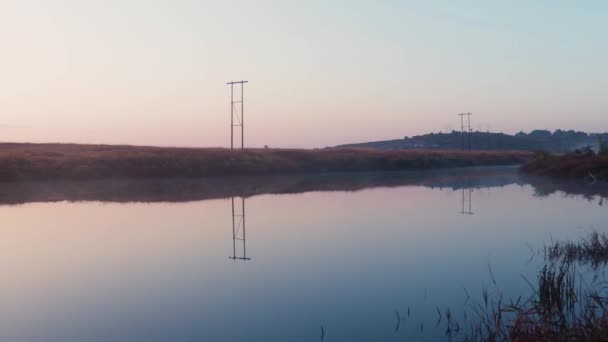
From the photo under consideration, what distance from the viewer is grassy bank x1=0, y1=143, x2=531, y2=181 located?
29.9m

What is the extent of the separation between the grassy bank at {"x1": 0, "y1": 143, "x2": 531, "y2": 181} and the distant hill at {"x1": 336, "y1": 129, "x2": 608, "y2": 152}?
6587 cm

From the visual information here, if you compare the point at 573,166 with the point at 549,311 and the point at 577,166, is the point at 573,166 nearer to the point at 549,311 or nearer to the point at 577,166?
the point at 577,166

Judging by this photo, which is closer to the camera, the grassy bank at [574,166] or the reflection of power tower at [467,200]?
the reflection of power tower at [467,200]

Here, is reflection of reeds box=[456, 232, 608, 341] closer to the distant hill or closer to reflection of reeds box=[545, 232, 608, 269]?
reflection of reeds box=[545, 232, 608, 269]

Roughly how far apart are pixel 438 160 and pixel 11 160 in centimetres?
3551

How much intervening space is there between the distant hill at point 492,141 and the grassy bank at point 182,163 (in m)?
65.9

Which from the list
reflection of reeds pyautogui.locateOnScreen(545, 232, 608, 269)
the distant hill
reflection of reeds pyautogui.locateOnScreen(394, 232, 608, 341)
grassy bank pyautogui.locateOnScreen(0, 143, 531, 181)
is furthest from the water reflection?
the distant hill

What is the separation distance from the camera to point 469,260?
920 centimetres

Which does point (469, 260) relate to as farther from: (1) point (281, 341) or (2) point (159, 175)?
(2) point (159, 175)

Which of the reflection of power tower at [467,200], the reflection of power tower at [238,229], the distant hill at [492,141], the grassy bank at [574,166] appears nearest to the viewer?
the reflection of power tower at [238,229]

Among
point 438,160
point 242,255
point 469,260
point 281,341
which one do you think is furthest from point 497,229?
point 438,160

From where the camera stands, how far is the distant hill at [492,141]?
11275 centimetres

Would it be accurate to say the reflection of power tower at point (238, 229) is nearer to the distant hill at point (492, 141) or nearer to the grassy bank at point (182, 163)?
the grassy bank at point (182, 163)

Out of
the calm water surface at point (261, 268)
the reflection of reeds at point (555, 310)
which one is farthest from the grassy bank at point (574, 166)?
the reflection of reeds at point (555, 310)
